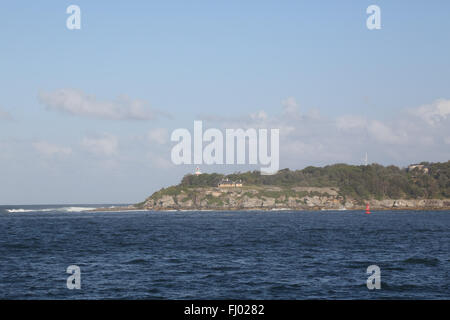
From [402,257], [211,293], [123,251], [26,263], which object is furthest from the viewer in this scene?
[123,251]

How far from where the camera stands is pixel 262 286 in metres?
32.7

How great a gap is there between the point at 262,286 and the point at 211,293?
157 inches

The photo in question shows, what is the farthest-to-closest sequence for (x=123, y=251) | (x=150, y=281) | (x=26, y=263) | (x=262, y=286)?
1. (x=123, y=251)
2. (x=26, y=263)
3. (x=150, y=281)
4. (x=262, y=286)

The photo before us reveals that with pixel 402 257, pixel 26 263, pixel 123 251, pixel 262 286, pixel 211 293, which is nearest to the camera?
pixel 211 293

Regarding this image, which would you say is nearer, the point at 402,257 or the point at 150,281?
the point at 150,281
